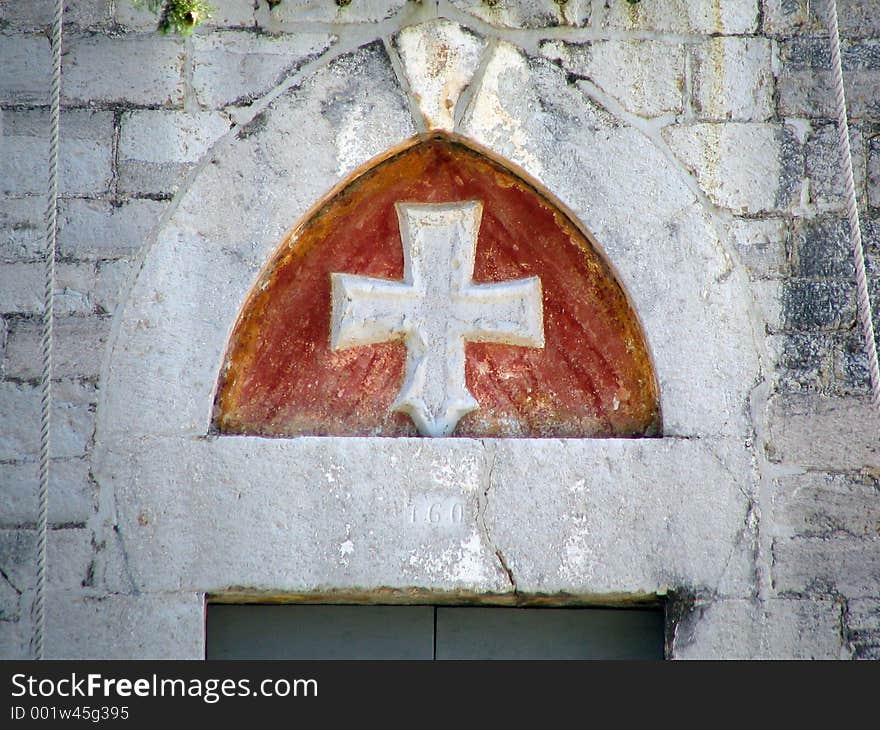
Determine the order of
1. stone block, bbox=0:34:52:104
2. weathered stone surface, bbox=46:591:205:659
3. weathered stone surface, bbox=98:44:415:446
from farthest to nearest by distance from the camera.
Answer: stone block, bbox=0:34:52:104 < weathered stone surface, bbox=98:44:415:446 < weathered stone surface, bbox=46:591:205:659

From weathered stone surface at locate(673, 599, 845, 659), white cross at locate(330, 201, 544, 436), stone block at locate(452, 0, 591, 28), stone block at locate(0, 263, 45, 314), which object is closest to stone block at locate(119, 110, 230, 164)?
stone block at locate(0, 263, 45, 314)

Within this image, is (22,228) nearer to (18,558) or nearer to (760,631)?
(18,558)

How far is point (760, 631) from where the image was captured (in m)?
2.79

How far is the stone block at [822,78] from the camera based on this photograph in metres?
3.01

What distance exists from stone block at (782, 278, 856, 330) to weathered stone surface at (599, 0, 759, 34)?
26.2 inches

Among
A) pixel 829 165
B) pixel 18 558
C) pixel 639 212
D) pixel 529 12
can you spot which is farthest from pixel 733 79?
pixel 18 558

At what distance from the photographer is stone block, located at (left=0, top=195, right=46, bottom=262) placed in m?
2.91

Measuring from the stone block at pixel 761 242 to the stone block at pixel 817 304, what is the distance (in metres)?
0.06

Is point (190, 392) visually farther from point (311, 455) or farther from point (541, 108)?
point (541, 108)

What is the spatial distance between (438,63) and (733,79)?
0.74 metres

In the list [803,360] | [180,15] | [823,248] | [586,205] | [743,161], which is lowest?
[803,360]

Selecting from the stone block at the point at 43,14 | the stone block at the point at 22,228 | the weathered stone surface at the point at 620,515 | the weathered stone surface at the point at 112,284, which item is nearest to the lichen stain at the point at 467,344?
the weathered stone surface at the point at 620,515

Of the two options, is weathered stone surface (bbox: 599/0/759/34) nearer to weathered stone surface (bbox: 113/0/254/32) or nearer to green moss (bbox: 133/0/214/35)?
weathered stone surface (bbox: 113/0/254/32)

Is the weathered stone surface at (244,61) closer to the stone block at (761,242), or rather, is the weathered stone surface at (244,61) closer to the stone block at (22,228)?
the stone block at (22,228)
